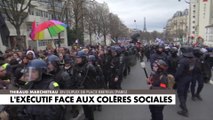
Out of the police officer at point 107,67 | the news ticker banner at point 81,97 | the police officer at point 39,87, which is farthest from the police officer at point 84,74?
the police officer at point 107,67

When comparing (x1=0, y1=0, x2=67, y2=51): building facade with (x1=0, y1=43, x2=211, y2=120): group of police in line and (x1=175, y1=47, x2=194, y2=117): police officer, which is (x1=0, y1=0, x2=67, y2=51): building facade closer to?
(x1=0, y1=43, x2=211, y2=120): group of police in line

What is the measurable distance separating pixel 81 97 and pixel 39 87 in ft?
2.54

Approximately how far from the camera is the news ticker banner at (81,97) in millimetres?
4062

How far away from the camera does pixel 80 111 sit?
791 cm

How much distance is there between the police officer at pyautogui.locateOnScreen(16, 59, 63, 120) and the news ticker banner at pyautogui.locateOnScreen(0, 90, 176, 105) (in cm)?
7

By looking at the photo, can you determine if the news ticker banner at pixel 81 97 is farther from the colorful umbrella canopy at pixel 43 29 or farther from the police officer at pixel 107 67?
the colorful umbrella canopy at pixel 43 29

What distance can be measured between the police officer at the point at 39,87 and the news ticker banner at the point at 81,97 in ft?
0.23

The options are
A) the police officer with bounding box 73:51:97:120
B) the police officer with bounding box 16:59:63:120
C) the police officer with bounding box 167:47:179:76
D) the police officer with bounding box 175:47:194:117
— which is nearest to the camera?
the police officer with bounding box 16:59:63:120

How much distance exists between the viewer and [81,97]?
4.55m

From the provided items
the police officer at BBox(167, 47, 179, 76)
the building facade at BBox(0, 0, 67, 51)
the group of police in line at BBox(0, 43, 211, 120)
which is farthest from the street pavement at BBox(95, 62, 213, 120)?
the building facade at BBox(0, 0, 67, 51)

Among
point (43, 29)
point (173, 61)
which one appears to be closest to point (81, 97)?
point (173, 61)

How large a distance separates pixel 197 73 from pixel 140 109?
2239 mm

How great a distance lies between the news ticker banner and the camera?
406cm

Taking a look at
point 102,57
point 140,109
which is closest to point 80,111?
point 140,109
